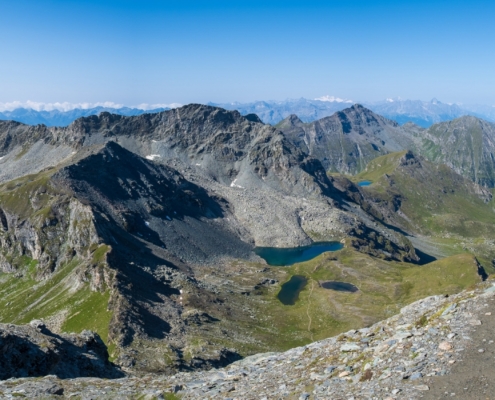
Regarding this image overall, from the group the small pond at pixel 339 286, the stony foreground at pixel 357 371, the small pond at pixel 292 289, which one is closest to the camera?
the stony foreground at pixel 357 371

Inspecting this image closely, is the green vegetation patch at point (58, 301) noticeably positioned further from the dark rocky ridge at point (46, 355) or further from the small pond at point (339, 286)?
the small pond at point (339, 286)

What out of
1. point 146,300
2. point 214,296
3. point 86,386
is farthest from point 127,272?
point 86,386

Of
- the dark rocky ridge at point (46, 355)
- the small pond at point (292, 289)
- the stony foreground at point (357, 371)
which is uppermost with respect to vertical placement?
the stony foreground at point (357, 371)

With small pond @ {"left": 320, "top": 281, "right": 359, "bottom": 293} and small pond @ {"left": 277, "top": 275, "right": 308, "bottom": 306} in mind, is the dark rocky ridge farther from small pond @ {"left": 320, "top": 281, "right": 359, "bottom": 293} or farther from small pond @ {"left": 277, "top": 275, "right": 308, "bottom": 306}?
small pond @ {"left": 320, "top": 281, "right": 359, "bottom": 293}

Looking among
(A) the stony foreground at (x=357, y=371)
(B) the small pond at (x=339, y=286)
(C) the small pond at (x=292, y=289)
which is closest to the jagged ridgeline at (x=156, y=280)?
(B) the small pond at (x=339, y=286)

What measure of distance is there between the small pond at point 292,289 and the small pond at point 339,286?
28.0 feet

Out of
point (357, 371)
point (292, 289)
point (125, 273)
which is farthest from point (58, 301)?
point (357, 371)

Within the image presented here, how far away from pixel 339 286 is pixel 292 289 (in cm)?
1987

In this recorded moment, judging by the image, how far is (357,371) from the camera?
76.9ft

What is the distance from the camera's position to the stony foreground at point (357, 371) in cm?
2098

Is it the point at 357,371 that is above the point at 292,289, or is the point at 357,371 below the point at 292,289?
above

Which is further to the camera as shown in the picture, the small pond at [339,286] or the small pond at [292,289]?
the small pond at [339,286]

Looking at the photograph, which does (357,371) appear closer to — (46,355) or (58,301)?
(46,355)

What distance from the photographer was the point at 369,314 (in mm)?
133000
